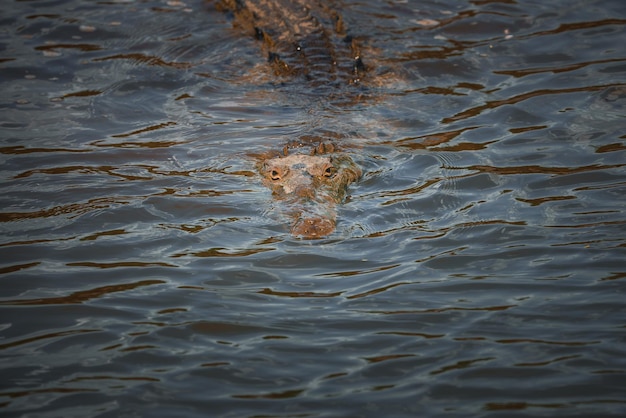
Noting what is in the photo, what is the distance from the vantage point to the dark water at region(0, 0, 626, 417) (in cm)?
344

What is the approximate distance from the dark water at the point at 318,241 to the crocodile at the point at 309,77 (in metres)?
0.15

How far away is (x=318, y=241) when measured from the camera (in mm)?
4742

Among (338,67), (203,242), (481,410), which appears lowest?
(481,410)

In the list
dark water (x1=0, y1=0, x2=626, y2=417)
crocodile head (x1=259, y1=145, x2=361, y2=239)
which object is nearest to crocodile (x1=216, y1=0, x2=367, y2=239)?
crocodile head (x1=259, y1=145, x2=361, y2=239)

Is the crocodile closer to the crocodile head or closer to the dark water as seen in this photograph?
the crocodile head

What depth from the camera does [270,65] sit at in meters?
7.84

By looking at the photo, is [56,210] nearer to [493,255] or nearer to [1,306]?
[1,306]

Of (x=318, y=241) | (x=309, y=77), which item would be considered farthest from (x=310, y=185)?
(x=309, y=77)

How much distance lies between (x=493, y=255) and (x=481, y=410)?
57.0 inches

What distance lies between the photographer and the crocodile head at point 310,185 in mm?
4910

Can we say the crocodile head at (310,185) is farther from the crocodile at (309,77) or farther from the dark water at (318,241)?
the dark water at (318,241)

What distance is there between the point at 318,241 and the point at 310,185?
82 cm

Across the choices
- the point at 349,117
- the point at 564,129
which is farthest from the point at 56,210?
the point at 564,129

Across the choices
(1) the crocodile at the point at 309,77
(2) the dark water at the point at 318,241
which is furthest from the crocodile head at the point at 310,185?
(2) the dark water at the point at 318,241
